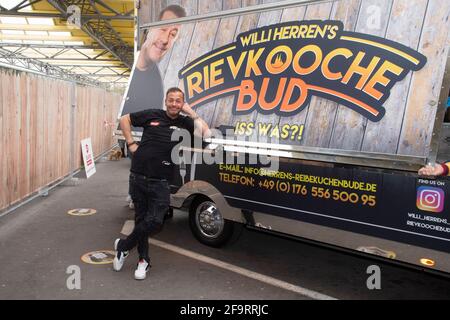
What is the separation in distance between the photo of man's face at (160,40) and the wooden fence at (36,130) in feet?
7.23

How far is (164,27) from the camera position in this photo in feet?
19.7

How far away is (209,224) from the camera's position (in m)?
5.53

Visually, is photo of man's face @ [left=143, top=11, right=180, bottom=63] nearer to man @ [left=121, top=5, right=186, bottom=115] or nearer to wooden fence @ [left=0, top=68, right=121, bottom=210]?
man @ [left=121, top=5, right=186, bottom=115]

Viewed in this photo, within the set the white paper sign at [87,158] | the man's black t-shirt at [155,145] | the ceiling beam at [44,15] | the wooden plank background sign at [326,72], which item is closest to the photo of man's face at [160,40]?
the wooden plank background sign at [326,72]

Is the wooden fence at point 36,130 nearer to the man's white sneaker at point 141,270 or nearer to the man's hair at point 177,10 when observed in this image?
the man's hair at point 177,10

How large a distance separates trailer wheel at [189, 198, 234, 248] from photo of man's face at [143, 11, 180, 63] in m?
2.18

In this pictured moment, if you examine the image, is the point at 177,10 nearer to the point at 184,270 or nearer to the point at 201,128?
the point at 201,128

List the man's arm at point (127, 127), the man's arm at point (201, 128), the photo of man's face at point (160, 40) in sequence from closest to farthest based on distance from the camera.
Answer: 1. the man's arm at point (127, 127)
2. the man's arm at point (201, 128)
3. the photo of man's face at point (160, 40)

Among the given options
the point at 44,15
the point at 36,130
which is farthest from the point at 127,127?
the point at 44,15

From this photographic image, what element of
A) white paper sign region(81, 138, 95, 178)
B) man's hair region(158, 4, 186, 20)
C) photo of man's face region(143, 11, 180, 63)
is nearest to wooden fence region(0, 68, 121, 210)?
white paper sign region(81, 138, 95, 178)

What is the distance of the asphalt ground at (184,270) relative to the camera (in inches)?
167

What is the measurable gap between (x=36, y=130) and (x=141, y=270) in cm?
451

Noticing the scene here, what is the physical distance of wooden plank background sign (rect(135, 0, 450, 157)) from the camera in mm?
3582
